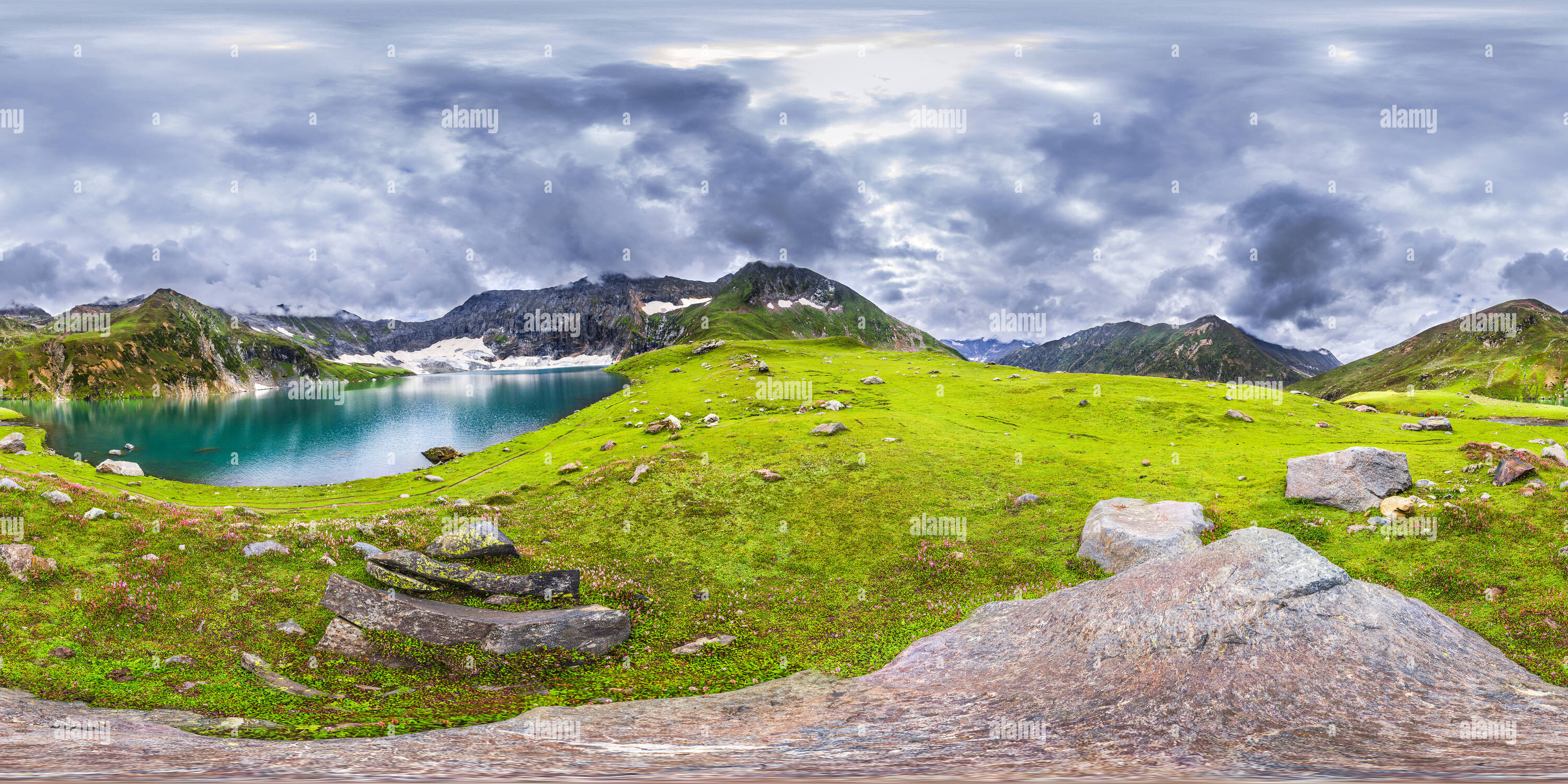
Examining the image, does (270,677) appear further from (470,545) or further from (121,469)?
(121,469)

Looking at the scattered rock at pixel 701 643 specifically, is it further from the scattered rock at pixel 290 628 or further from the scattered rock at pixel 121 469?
the scattered rock at pixel 121 469

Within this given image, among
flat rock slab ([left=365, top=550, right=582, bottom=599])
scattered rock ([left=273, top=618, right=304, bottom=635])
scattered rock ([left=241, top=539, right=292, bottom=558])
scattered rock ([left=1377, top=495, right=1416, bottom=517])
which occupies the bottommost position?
scattered rock ([left=273, top=618, right=304, bottom=635])

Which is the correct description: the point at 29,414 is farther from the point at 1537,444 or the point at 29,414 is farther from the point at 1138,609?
the point at 1537,444

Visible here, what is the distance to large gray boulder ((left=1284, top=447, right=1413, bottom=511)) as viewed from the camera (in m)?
26.0

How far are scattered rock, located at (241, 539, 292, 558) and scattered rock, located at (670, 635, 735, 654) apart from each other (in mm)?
14381

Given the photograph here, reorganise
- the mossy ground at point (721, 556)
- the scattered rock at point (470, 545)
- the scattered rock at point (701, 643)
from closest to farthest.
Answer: the mossy ground at point (721, 556) < the scattered rock at point (701, 643) < the scattered rock at point (470, 545)

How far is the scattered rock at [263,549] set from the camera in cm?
2133

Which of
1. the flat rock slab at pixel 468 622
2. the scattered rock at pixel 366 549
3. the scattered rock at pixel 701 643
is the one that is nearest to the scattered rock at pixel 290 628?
the flat rock slab at pixel 468 622

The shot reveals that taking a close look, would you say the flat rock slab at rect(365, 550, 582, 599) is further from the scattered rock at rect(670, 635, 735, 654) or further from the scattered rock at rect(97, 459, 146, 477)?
the scattered rock at rect(97, 459, 146, 477)

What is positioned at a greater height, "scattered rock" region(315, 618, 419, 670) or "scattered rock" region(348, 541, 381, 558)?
"scattered rock" region(348, 541, 381, 558)

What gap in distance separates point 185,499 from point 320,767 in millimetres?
55542

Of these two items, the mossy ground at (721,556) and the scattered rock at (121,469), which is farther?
the scattered rock at (121,469)

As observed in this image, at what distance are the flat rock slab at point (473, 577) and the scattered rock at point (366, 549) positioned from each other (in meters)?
1.69

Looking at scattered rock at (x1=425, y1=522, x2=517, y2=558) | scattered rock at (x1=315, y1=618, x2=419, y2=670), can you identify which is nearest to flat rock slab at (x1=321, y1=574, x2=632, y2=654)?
scattered rock at (x1=315, y1=618, x2=419, y2=670)
